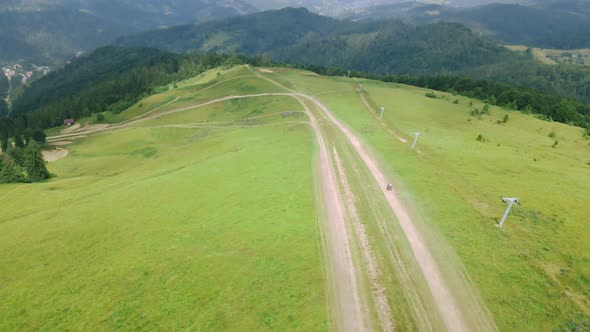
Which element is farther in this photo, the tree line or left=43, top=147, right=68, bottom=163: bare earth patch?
left=43, top=147, right=68, bottom=163: bare earth patch

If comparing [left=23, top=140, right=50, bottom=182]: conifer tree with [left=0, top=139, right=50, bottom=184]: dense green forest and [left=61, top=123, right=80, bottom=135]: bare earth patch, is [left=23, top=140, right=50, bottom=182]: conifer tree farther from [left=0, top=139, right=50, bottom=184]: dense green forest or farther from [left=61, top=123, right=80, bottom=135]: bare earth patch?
[left=61, top=123, right=80, bottom=135]: bare earth patch

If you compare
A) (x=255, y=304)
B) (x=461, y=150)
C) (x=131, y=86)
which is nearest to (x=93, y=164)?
(x=255, y=304)

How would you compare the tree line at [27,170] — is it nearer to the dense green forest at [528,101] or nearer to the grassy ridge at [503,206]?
the grassy ridge at [503,206]

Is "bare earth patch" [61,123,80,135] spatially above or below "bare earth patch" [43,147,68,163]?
above

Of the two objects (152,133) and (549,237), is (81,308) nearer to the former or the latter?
(549,237)

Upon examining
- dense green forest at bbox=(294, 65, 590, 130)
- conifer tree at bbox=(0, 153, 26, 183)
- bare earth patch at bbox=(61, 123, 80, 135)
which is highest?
dense green forest at bbox=(294, 65, 590, 130)

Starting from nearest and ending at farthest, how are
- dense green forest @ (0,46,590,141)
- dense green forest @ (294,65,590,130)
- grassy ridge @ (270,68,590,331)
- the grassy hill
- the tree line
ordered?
1. the grassy hill
2. grassy ridge @ (270,68,590,331)
3. the tree line
4. dense green forest @ (294,65,590,130)
5. dense green forest @ (0,46,590,141)

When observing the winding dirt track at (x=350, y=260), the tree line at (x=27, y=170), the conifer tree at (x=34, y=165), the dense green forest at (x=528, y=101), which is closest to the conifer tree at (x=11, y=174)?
the tree line at (x=27, y=170)

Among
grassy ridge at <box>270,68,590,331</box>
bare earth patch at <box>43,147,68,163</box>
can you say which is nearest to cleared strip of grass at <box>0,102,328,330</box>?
grassy ridge at <box>270,68,590,331</box>

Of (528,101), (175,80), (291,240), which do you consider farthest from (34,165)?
(175,80)
